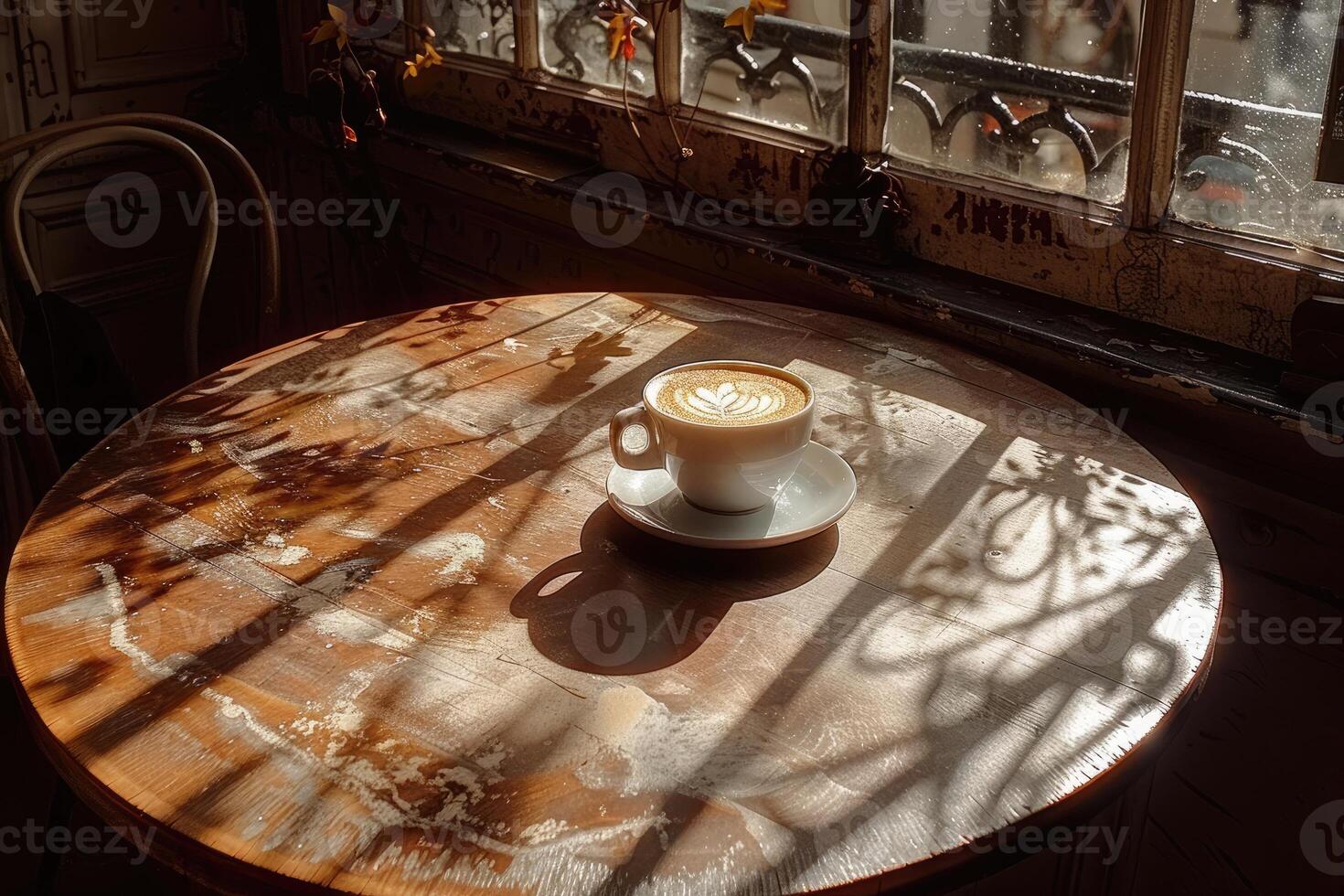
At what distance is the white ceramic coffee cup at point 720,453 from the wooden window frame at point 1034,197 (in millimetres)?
625

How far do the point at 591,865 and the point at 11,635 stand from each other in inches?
20.1

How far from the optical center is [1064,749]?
2.64 ft

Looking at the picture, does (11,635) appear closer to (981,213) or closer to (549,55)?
(981,213)

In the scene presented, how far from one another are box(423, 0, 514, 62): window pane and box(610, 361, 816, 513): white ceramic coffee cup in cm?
141

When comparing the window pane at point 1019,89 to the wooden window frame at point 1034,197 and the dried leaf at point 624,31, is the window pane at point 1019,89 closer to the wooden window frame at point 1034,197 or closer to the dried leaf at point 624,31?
the wooden window frame at point 1034,197

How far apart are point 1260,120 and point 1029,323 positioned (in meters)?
0.34

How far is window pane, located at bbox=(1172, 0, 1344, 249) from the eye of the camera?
1.31m

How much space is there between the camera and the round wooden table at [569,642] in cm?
75

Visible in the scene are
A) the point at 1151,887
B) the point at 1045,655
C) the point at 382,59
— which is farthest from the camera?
the point at 382,59

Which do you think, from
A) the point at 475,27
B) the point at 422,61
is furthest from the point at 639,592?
the point at 475,27

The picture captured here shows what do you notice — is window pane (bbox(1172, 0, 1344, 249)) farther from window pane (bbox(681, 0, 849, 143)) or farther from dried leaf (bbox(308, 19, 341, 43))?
dried leaf (bbox(308, 19, 341, 43))

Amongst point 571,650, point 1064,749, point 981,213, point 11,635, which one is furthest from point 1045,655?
point 981,213

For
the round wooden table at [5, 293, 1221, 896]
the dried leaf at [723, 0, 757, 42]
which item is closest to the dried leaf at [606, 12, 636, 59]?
the dried leaf at [723, 0, 757, 42]

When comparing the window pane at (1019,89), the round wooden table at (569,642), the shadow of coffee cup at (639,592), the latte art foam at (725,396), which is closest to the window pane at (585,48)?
the window pane at (1019,89)
